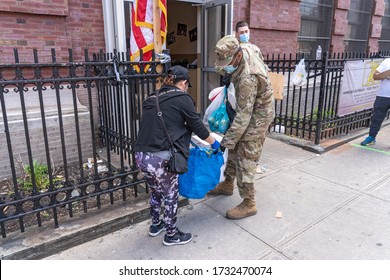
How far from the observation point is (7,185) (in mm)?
4000

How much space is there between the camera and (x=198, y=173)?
2867 millimetres

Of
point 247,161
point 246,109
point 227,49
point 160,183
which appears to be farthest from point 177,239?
point 227,49

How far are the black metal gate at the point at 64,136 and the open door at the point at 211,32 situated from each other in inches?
99.7

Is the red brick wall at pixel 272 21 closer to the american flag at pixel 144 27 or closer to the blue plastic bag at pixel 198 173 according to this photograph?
the american flag at pixel 144 27

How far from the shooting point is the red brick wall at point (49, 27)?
4184 millimetres

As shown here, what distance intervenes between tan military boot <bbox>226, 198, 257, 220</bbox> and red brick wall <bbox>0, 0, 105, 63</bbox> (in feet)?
11.4

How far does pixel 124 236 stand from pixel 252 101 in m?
1.82

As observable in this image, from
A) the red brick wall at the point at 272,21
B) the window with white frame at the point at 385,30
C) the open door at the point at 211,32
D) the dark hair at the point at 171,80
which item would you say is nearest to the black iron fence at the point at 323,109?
the open door at the point at 211,32

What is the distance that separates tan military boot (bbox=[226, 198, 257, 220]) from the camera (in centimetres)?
325

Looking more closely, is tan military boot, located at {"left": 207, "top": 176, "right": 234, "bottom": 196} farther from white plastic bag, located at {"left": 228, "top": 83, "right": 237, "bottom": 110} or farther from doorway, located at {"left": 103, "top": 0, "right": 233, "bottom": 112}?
doorway, located at {"left": 103, "top": 0, "right": 233, "bottom": 112}

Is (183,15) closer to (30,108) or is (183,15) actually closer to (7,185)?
(30,108)

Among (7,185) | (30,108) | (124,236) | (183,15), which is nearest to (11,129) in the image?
(30,108)

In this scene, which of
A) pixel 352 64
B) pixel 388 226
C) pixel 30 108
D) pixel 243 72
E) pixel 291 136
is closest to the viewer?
pixel 243 72

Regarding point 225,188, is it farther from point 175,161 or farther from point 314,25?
point 314,25
